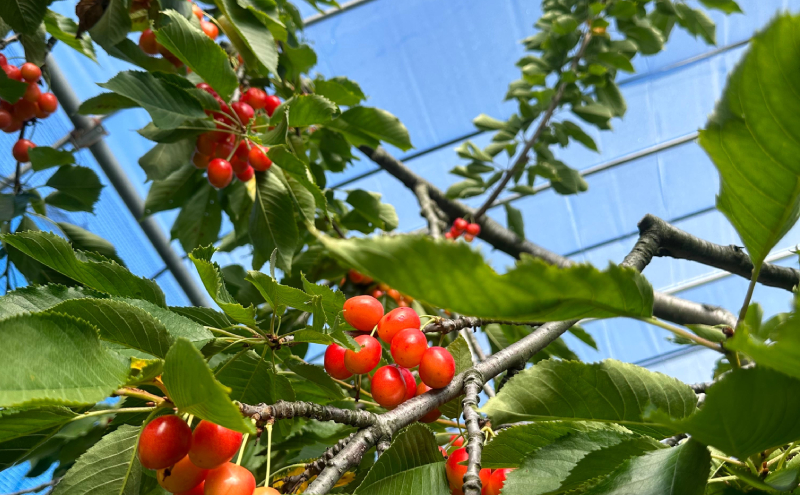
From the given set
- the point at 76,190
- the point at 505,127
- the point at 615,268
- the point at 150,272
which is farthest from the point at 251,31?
the point at 150,272

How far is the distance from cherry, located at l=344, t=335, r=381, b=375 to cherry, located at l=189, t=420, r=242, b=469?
18 centimetres

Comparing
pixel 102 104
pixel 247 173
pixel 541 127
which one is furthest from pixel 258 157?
pixel 541 127

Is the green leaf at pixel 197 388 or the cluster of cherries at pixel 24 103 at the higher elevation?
the cluster of cherries at pixel 24 103

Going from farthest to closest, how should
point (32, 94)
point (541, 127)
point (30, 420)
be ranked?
point (541, 127), point (32, 94), point (30, 420)

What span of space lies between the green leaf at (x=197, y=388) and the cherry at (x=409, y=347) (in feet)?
0.83

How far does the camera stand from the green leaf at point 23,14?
0.92 metres

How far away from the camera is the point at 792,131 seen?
10.2 inches

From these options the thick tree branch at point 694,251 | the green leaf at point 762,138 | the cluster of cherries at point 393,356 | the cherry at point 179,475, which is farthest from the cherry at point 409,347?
the thick tree branch at point 694,251

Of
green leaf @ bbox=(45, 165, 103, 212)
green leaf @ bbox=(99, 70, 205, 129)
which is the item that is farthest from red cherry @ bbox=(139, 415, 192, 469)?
green leaf @ bbox=(45, 165, 103, 212)

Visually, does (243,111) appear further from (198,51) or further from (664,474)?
(664,474)

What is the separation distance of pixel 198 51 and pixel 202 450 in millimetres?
718

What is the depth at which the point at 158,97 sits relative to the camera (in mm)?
889

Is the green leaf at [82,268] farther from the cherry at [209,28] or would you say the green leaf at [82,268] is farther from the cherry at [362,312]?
the cherry at [209,28]

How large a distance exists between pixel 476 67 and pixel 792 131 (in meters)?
3.42
